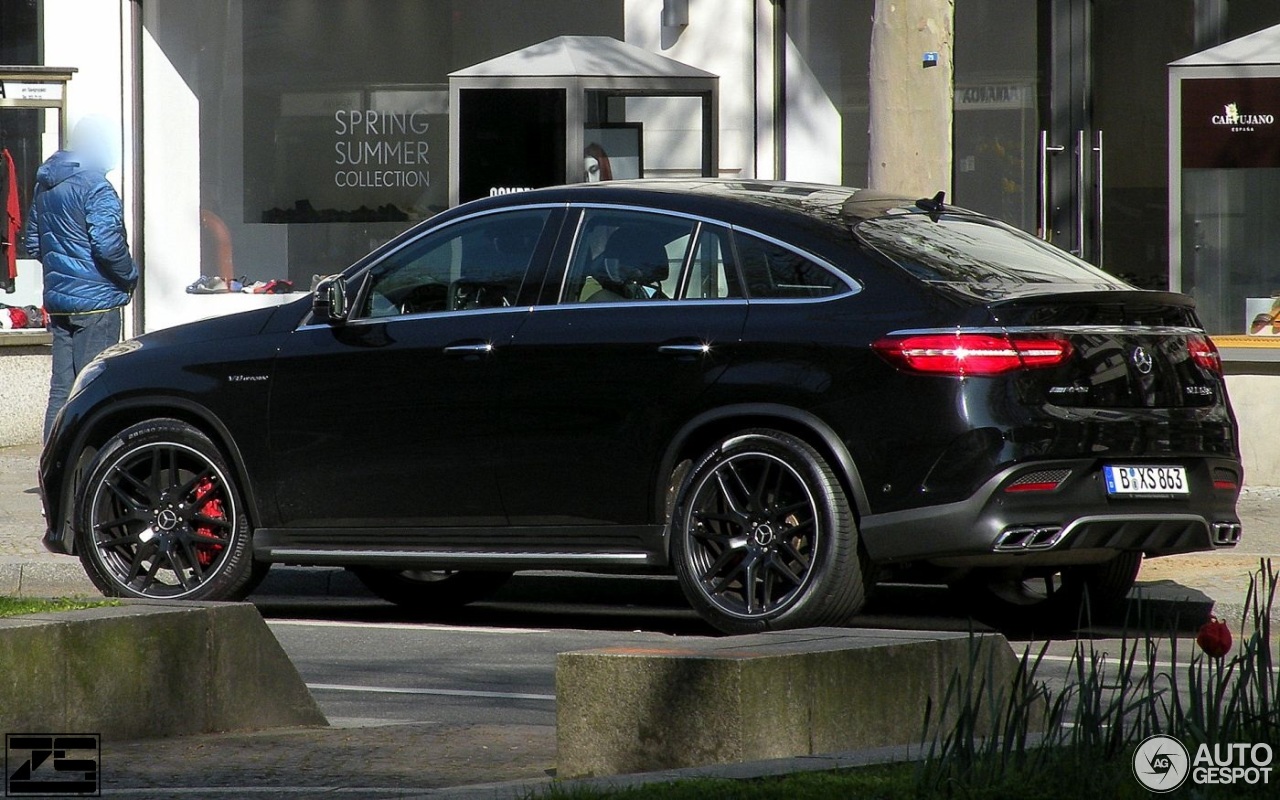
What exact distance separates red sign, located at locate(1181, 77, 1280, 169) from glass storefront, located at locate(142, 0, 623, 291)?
16.0ft

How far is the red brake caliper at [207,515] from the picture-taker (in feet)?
28.2

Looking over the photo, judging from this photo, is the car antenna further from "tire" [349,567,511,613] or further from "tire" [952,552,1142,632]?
"tire" [349,567,511,613]

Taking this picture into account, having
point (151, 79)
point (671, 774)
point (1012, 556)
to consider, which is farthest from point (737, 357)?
point (151, 79)

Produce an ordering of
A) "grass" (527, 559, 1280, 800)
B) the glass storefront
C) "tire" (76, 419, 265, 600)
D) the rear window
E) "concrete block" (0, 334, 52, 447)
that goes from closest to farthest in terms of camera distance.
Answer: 1. "grass" (527, 559, 1280, 800)
2. the rear window
3. "tire" (76, 419, 265, 600)
4. "concrete block" (0, 334, 52, 447)
5. the glass storefront

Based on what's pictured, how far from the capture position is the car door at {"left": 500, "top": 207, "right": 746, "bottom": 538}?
767 centimetres

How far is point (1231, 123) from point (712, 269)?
625 centimetres

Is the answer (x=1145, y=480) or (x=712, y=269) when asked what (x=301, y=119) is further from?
(x=1145, y=480)

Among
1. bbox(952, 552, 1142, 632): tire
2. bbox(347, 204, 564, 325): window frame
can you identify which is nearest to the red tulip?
bbox(952, 552, 1142, 632): tire

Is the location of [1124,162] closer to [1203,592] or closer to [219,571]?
[1203,592]

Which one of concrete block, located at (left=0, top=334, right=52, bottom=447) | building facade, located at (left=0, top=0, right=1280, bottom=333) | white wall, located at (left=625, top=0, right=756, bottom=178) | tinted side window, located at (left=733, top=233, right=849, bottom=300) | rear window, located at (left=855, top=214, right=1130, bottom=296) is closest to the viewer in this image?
rear window, located at (left=855, top=214, right=1130, bottom=296)

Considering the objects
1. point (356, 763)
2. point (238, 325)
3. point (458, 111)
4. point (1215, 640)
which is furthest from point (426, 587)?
point (458, 111)

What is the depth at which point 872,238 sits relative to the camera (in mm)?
7633

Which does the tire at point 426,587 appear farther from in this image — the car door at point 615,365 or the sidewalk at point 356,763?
the sidewalk at point 356,763

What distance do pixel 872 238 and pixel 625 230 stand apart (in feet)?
3.35
